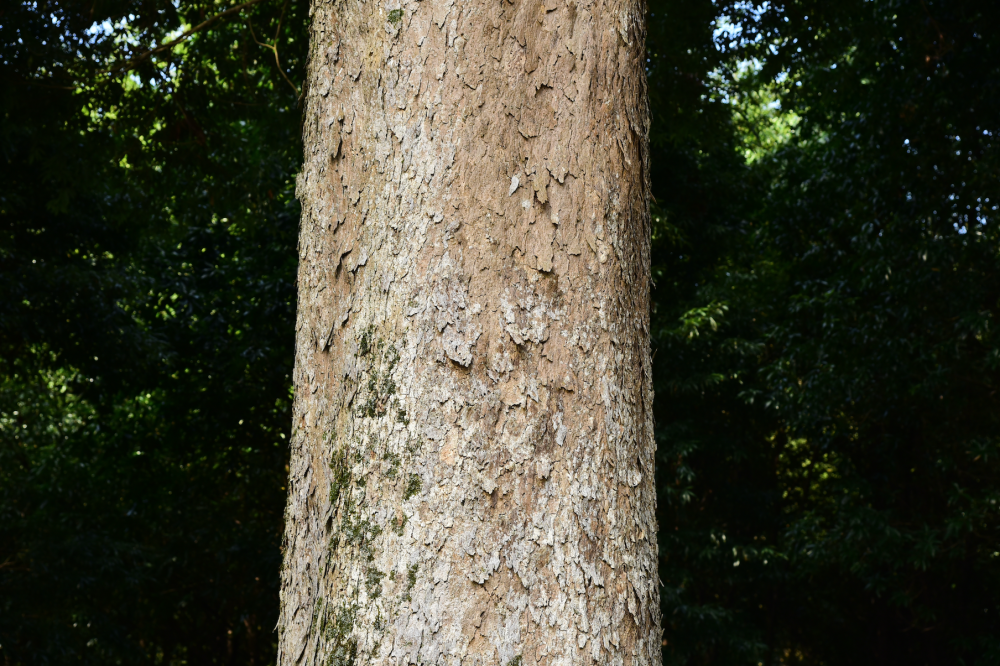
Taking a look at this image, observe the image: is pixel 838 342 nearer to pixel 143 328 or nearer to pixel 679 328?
pixel 679 328

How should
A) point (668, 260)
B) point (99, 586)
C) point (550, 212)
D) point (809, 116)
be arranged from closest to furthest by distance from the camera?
point (550, 212) → point (99, 586) → point (809, 116) → point (668, 260)

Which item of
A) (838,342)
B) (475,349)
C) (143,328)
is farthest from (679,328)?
(475,349)

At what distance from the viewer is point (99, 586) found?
23.7 ft

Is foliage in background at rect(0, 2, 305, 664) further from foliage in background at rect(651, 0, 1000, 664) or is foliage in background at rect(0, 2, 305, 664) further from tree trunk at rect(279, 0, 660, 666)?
tree trunk at rect(279, 0, 660, 666)

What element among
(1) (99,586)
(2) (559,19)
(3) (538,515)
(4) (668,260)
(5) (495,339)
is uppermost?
(4) (668,260)

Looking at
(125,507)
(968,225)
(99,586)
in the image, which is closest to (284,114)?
(99,586)

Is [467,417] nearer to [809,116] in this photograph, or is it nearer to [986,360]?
[986,360]

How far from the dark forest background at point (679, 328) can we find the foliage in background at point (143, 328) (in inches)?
1.0

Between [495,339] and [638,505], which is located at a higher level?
[495,339]

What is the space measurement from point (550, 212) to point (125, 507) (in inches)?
368

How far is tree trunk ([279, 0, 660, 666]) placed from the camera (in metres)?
1.08

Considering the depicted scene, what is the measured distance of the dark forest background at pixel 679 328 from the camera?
4270 millimetres

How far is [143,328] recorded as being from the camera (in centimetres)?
773

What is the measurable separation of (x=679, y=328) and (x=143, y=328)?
17.5ft
